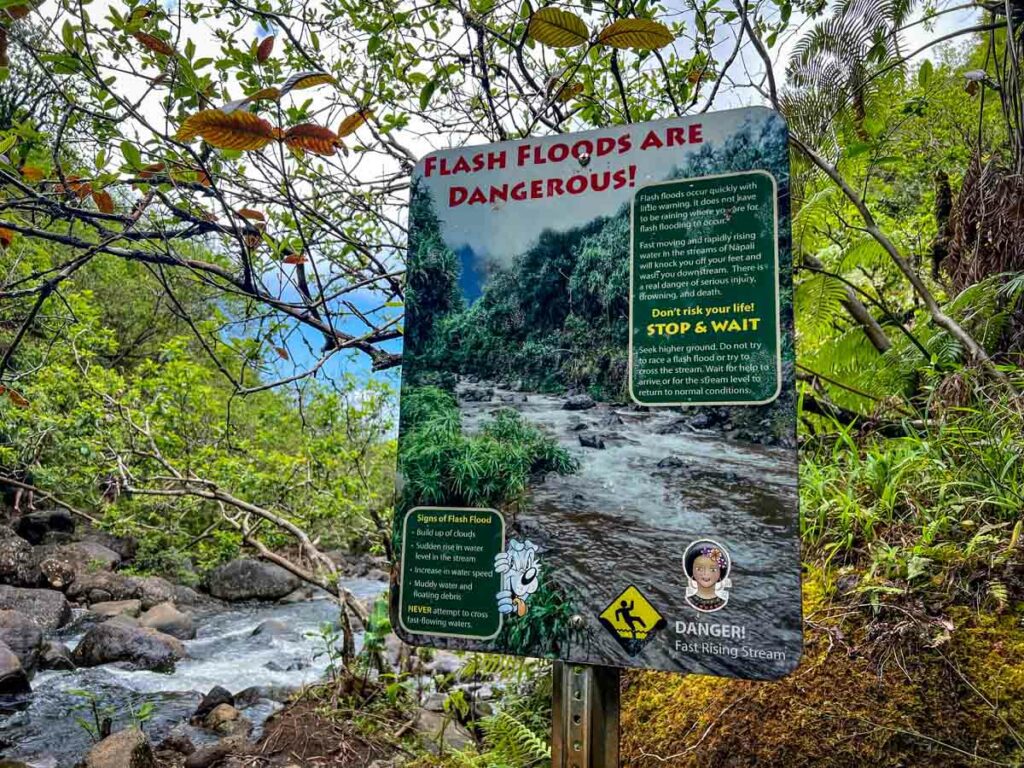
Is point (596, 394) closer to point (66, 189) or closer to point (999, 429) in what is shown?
point (66, 189)

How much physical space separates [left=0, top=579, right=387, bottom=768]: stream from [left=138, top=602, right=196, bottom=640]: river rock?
0.67ft

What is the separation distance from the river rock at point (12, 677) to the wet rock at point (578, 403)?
281 inches

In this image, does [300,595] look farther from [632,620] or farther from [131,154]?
[632,620]

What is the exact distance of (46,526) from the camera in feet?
42.3

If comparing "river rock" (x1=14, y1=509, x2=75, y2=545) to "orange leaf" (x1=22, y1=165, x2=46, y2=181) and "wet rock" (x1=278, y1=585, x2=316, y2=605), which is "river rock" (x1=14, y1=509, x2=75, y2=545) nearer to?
"wet rock" (x1=278, y1=585, x2=316, y2=605)

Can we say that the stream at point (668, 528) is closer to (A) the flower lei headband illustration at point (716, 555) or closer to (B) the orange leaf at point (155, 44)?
(A) the flower lei headband illustration at point (716, 555)

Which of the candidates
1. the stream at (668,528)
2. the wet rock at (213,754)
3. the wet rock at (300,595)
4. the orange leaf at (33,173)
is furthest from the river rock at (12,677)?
the stream at (668,528)

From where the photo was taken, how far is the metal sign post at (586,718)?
4.64 ft

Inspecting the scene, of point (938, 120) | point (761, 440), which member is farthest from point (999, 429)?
point (938, 120)

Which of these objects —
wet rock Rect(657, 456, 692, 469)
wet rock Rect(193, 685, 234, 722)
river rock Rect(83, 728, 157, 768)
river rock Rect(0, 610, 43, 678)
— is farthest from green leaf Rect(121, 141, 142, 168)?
river rock Rect(0, 610, 43, 678)

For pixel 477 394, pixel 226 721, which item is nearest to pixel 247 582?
pixel 226 721

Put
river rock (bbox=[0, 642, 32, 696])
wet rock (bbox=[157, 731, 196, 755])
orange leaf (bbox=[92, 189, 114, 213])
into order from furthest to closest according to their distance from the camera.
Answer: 1. river rock (bbox=[0, 642, 32, 696])
2. wet rock (bbox=[157, 731, 196, 755])
3. orange leaf (bbox=[92, 189, 114, 213])

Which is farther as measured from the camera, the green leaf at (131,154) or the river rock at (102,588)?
the river rock at (102,588)

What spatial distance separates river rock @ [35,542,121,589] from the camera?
33.6ft
